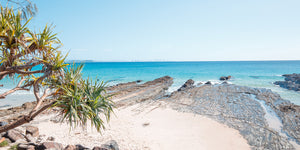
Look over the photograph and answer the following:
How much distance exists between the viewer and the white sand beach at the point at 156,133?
9547 mm

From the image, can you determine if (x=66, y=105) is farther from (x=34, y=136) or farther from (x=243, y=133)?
(x=243, y=133)

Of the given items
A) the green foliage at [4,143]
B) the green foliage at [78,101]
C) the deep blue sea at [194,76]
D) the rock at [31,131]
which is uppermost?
the green foliage at [78,101]

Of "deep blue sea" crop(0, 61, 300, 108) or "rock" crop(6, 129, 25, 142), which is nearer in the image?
"rock" crop(6, 129, 25, 142)

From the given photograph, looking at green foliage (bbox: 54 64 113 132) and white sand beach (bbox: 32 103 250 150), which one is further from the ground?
green foliage (bbox: 54 64 113 132)

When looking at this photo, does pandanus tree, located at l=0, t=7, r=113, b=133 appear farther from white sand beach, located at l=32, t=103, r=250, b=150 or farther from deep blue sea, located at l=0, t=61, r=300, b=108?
white sand beach, located at l=32, t=103, r=250, b=150

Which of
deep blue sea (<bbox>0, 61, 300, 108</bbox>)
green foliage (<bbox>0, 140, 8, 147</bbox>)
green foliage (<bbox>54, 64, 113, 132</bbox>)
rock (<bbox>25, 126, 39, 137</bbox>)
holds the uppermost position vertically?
green foliage (<bbox>54, 64, 113, 132</bbox>)

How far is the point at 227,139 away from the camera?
34.9ft

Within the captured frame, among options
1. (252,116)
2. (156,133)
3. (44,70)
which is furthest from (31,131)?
(252,116)

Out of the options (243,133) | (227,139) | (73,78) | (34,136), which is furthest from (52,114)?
(243,133)

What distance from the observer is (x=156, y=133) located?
36.8 ft

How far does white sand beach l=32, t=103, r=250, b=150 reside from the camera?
31.3 ft

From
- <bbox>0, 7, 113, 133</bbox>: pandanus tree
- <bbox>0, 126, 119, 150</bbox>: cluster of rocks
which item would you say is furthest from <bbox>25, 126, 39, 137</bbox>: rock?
<bbox>0, 7, 113, 133</bbox>: pandanus tree

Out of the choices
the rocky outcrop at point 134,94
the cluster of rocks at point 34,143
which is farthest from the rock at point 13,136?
the rocky outcrop at point 134,94

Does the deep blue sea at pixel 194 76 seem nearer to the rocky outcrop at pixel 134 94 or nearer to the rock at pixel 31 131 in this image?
the rocky outcrop at pixel 134 94
